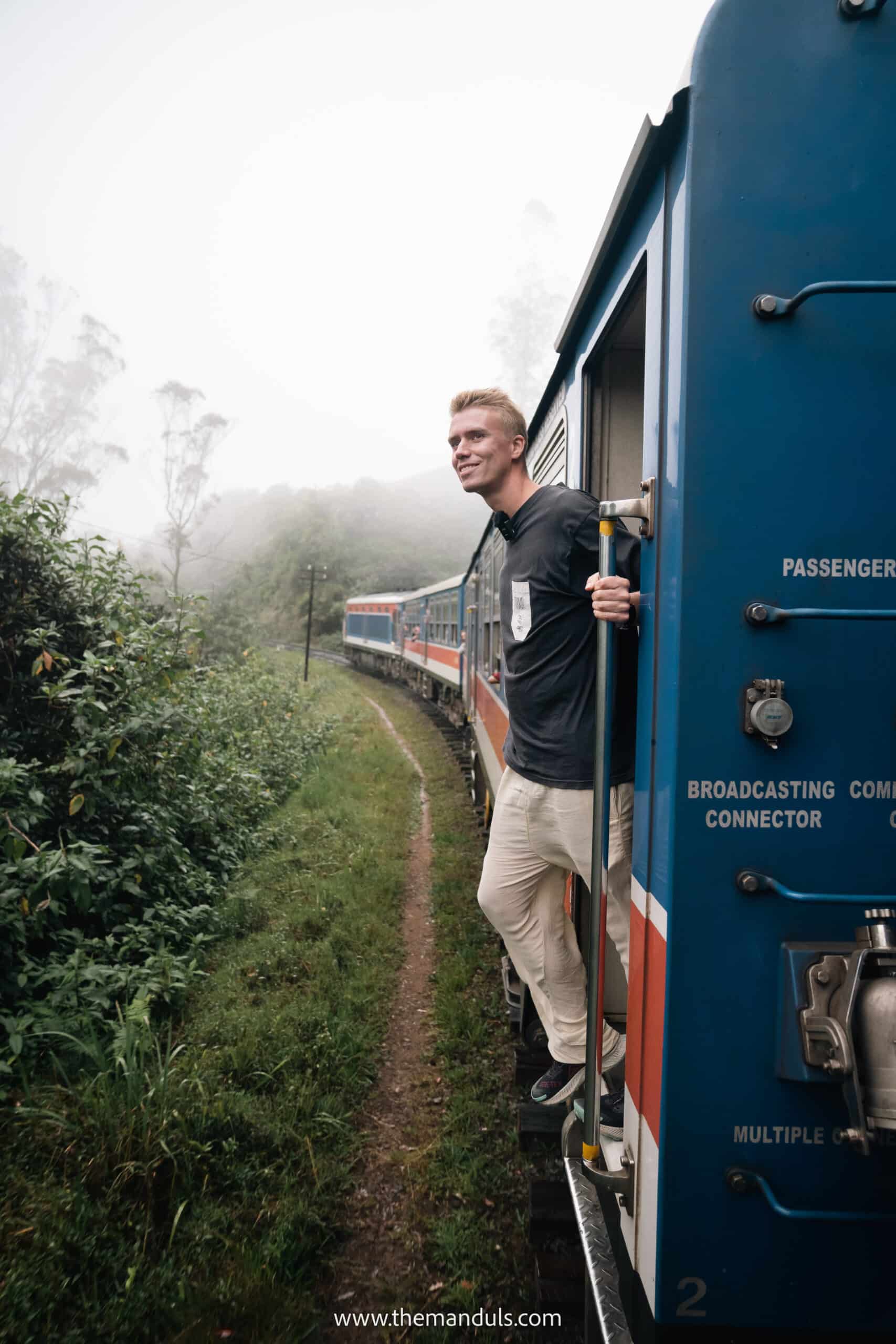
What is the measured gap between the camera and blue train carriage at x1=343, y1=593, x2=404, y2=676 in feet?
83.3

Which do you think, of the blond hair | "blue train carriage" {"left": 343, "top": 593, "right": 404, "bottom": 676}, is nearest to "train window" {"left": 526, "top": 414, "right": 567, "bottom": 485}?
the blond hair

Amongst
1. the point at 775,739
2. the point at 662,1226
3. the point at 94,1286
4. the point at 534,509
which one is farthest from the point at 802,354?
the point at 94,1286

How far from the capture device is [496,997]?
4578mm

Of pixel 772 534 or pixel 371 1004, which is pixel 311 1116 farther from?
pixel 772 534

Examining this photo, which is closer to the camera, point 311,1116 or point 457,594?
point 311,1116

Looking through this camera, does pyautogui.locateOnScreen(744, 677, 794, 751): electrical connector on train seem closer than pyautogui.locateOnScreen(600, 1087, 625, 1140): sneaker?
Yes

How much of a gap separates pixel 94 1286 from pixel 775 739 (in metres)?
2.72

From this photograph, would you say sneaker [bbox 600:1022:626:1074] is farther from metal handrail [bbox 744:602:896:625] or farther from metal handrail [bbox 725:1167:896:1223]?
metal handrail [bbox 744:602:896:625]

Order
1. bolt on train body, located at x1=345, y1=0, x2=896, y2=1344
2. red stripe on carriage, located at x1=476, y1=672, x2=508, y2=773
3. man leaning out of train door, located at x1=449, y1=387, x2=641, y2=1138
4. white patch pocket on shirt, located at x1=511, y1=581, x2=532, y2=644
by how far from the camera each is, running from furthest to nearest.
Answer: red stripe on carriage, located at x1=476, y1=672, x2=508, y2=773 → white patch pocket on shirt, located at x1=511, y1=581, x2=532, y2=644 → man leaning out of train door, located at x1=449, y1=387, x2=641, y2=1138 → bolt on train body, located at x1=345, y1=0, x2=896, y2=1344

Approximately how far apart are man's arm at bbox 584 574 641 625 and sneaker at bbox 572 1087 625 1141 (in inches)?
54.3

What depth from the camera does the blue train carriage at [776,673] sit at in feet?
5.11

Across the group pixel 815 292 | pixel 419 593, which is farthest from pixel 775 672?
pixel 419 593

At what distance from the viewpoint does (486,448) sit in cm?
253

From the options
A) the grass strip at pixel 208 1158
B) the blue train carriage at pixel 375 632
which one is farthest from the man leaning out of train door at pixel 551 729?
the blue train carriage at pixel 375 632
